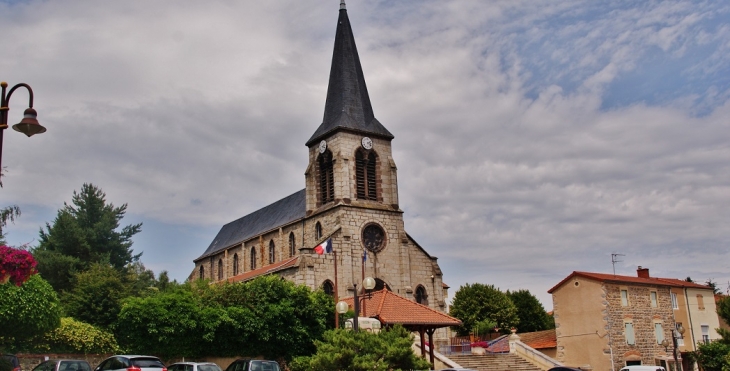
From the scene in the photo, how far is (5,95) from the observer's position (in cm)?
1265

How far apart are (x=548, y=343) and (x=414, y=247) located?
9.95 metres

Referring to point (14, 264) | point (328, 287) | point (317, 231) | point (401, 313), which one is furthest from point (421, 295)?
point (14, 264)

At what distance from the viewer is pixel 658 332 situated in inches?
1513

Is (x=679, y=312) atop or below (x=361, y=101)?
below

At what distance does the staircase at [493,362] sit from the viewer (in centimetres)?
3353

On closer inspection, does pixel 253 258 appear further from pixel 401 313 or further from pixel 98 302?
pixel 401 313

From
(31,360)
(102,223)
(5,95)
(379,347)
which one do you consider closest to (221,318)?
(31,360)

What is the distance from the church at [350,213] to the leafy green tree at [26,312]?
14755 millimetres

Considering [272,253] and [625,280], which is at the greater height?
[272,253]

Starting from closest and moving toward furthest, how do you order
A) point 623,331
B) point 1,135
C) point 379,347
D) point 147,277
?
point 1,135, point 379,347, point 623,331, point 147,277

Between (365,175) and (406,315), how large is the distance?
52.5 ft

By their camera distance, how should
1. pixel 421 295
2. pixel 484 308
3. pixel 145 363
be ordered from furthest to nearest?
pixel 484 308, pixel 421 295, pixel 145 363

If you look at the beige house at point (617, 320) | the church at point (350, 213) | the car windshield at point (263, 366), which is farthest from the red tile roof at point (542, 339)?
the car windshield at point (263, 366)

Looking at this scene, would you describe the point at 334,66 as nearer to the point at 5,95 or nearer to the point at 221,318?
the point at 221,318
